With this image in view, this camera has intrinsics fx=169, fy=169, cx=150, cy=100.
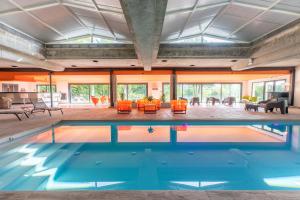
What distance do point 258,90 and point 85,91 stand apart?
17.0 m

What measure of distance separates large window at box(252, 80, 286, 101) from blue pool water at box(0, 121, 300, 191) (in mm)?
8640

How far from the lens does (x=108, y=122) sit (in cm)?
725

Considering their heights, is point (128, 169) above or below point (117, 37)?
below

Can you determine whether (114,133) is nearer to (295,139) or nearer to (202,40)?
(202,40)

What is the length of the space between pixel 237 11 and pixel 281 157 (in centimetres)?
433

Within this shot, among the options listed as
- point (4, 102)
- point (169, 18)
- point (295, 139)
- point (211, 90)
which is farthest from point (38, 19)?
point (211, 90)

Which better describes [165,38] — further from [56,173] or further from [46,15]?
[56,173]

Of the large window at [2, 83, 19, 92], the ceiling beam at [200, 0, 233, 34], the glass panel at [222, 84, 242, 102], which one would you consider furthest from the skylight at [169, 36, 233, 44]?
the large window at [2, 83, 19, 92]

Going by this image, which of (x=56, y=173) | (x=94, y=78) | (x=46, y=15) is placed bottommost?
(x=56, y=173)

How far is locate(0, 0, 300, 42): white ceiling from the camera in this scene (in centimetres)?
458

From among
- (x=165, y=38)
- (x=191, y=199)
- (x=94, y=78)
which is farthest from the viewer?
(x=94, y=78)

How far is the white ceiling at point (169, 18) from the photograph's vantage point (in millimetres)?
4585

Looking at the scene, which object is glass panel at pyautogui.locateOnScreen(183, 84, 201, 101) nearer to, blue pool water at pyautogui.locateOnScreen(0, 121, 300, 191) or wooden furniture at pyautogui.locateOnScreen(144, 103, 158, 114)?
wooden furniture at pyautogui.locateOnScreen(144, 103, 158, 114)

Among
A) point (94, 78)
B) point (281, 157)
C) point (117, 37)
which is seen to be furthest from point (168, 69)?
point (281, 157)
